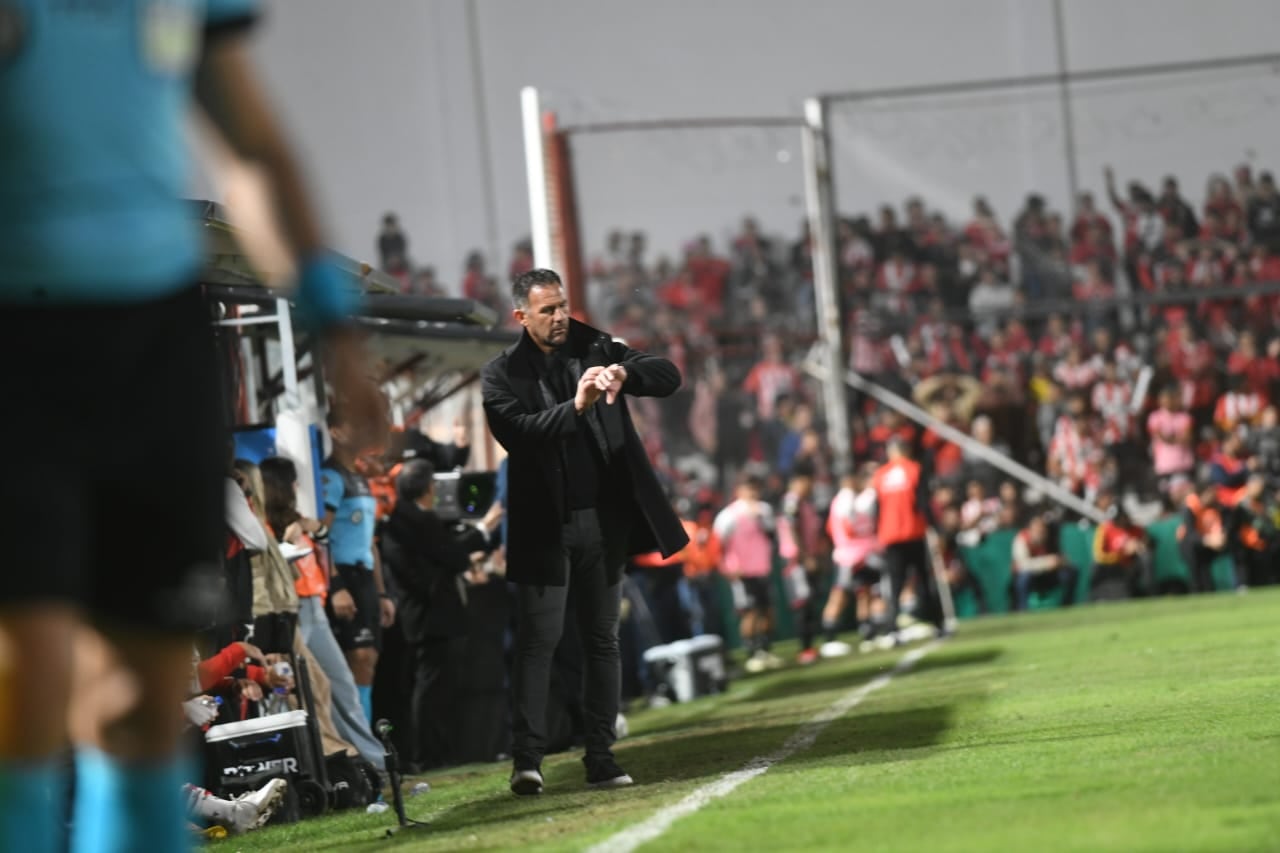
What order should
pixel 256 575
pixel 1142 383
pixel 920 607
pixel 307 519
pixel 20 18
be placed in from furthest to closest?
1. pixel 1142 383
2. pixel 920 607
3. pixel 307 519
4. pixel 256 575
5. pixel 20 18

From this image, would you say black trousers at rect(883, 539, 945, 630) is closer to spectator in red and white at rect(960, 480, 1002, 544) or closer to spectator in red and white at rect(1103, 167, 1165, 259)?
spectator in red and white at rect(960, 480, 1002, 544)

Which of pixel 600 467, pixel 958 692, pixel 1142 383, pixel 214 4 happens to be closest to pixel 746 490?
pixel 1142 383

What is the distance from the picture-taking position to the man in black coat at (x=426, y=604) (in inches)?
528

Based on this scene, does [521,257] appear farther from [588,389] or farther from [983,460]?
[588,389]

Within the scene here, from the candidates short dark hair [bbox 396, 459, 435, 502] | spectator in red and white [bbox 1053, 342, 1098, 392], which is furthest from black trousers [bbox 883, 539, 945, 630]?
short dark hair [bbox 396, 459, 435, 502]

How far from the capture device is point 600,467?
32.6ft

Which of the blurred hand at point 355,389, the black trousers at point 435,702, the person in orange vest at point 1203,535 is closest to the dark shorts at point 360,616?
the black trousers at point 435,702

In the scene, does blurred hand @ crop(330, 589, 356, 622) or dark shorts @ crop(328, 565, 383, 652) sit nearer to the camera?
blurred hand @ crop(330, 589, 356, 622)

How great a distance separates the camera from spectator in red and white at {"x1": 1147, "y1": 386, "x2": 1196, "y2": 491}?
2723 cm

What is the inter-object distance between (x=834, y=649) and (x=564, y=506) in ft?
43.7

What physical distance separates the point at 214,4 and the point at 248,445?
9.11 meters

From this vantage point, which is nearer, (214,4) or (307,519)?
(214,4)

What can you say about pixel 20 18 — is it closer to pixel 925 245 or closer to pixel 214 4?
pixel 214 4

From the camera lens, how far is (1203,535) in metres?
26.0
